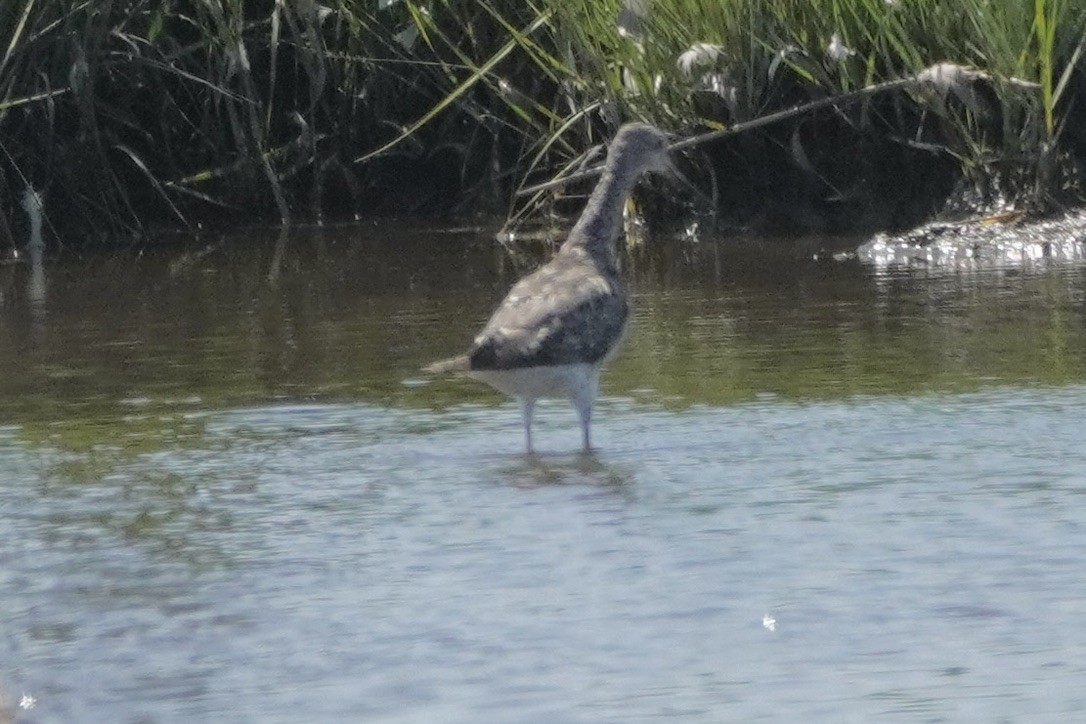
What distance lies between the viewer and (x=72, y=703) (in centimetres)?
424

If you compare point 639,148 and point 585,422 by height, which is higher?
point 639,148

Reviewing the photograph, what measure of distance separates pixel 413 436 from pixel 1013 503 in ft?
6.38

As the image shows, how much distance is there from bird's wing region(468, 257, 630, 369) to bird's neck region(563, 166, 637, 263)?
35 centimetres

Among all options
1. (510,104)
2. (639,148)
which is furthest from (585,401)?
(510,104)

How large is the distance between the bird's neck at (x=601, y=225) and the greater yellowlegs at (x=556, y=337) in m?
0.05

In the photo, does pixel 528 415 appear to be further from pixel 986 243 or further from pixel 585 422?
pixel 986 243

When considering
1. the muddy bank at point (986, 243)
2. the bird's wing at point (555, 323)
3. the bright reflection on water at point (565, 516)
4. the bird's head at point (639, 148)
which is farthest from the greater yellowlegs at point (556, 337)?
the muddy bank at point (986, 243)

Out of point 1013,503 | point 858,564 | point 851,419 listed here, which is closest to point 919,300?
point 851,419

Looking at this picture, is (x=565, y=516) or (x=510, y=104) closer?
(x=565, y=516)

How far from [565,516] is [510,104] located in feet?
19.0

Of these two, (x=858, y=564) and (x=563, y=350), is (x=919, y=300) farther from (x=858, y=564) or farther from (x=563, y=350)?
(x=858, y=564)

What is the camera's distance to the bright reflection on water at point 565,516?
168 inches

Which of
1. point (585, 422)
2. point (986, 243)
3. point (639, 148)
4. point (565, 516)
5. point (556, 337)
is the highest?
point (639, 148)

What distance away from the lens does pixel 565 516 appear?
5629 millimetres
